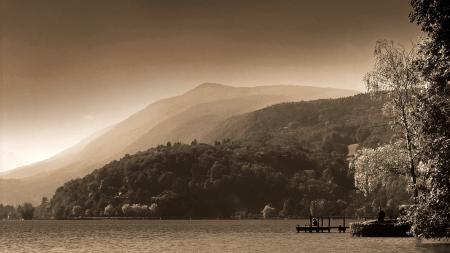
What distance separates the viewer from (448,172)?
3997 centimetres

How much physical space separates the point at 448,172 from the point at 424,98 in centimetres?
613

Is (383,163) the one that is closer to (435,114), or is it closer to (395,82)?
(395,82)

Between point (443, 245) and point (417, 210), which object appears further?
point (443, 245)

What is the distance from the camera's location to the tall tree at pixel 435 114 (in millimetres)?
37750

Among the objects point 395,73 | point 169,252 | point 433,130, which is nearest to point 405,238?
point 395,73

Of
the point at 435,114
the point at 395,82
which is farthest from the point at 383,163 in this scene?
the point at 435,114

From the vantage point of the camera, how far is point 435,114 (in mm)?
43062

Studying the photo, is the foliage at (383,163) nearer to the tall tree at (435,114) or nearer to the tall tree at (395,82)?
the tall tree at (395,82)

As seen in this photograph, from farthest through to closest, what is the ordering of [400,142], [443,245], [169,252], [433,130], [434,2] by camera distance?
[400,142] < [169,252] < [443,245] < [433,130] < [434,2]

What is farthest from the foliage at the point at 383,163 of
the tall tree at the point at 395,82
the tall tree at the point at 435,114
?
the tall tree at the point at 435,114

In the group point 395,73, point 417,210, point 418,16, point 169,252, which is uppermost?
point 395,73

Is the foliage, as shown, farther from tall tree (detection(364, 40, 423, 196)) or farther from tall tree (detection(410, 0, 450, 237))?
tall tree (detection(410, 0, 450, 237))

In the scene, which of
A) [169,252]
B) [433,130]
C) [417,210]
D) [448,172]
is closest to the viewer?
[448,172]

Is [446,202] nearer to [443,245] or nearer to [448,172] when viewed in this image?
[448,172]
